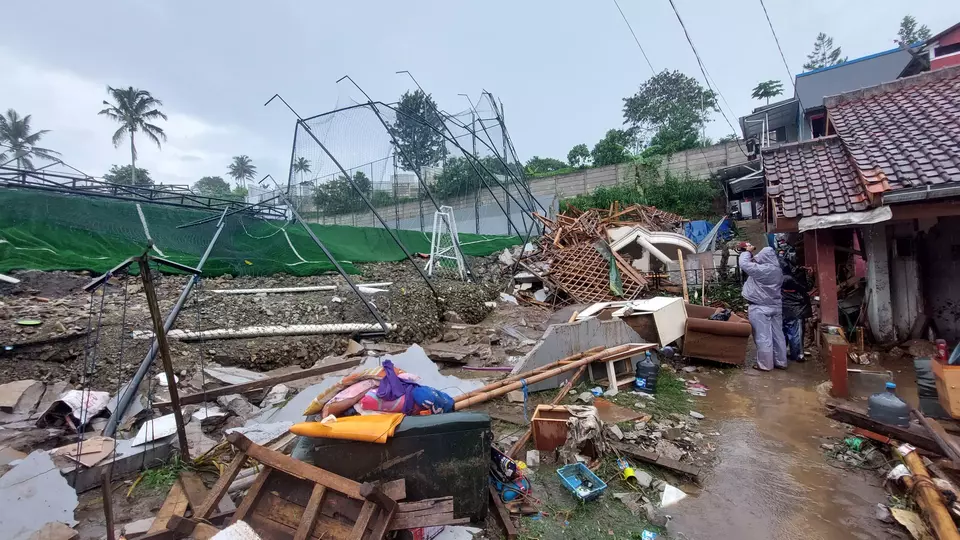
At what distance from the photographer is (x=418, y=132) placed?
12023mm

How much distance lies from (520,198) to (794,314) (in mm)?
9892

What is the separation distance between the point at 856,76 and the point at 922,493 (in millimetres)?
20378

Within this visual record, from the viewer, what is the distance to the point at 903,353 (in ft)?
20.2

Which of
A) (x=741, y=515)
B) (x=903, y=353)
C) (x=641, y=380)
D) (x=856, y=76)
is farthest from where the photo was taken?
(x=856, y=76)

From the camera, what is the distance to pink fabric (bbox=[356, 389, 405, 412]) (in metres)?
2.87

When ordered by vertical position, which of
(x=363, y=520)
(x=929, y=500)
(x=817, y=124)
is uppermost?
(x=817, y=124)

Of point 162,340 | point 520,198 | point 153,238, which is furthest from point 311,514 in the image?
point 520,198

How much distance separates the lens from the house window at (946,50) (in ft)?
39.9

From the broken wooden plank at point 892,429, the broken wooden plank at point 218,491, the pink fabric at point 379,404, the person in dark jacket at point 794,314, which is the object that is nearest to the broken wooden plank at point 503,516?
the pink fabric at point 379,404

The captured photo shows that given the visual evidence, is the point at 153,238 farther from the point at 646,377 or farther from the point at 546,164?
the point at 546,164

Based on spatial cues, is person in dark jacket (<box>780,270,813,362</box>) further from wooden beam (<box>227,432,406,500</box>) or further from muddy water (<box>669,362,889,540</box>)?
wooden beam (<box>227,432,406,500</box>)

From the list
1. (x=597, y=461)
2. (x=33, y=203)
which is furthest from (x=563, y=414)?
(x=33, y=203)

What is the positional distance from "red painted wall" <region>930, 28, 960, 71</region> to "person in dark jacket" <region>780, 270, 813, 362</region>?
36.8 feet

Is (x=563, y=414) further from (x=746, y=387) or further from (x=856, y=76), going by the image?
(x=856, y=76)
